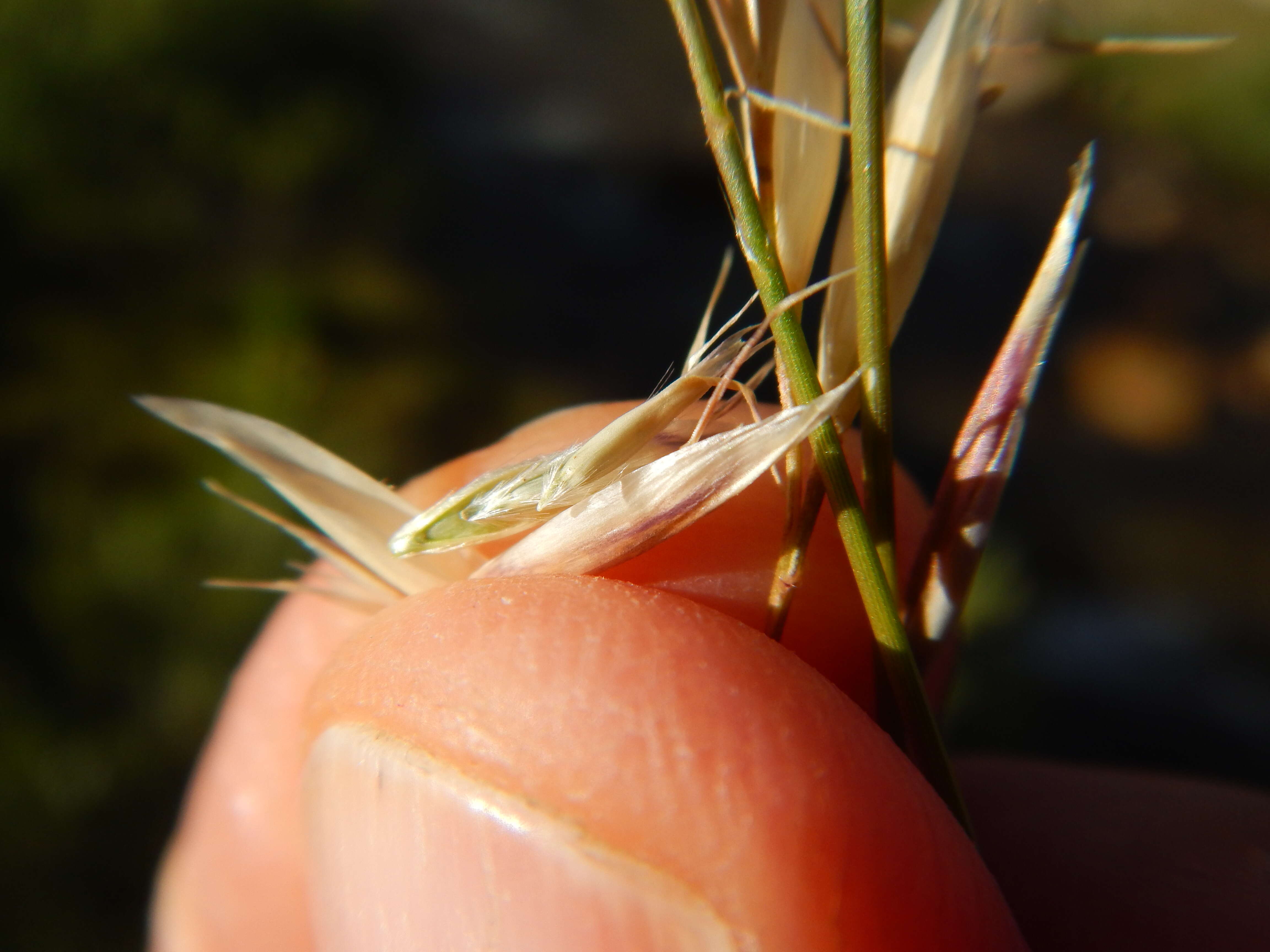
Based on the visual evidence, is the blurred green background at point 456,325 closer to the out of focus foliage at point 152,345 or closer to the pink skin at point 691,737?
the out of focus foliage at point 152,345

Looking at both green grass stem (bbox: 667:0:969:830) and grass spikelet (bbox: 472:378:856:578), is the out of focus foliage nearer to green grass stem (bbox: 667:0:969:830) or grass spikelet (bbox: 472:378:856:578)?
grass spikelet (bbox: 472:378:856:578)

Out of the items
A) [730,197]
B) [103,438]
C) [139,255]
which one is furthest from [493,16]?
[730,197]

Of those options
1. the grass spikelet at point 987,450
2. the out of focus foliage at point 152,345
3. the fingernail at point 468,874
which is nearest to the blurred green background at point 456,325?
the out of focus foliage at point 152,345

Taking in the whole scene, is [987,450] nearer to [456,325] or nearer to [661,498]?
[661,498]

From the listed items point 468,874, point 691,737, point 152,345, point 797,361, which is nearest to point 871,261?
point 797,361

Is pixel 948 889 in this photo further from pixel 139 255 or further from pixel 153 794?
pixel 139 255

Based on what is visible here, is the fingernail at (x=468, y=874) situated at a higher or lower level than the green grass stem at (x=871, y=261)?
lower

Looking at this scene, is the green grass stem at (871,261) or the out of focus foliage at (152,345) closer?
the green grass stem at (871,261)
